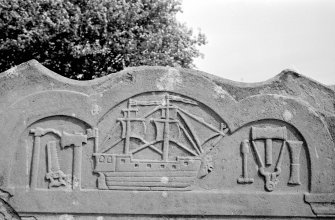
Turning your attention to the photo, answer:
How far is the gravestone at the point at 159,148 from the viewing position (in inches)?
151

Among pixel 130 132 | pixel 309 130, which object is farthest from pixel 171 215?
pixel 309 130

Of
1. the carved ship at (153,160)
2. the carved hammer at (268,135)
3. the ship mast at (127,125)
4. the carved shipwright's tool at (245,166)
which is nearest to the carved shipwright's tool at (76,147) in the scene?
the carved ship at (153,160)

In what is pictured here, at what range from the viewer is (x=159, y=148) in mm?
3939

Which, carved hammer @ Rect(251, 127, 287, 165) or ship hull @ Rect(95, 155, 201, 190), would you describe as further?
carved hammer @ Rect(251, 127, 287, 165)

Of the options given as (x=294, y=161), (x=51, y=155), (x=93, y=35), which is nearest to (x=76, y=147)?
(x=51, y=155)

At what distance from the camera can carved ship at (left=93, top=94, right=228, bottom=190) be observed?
388 cm

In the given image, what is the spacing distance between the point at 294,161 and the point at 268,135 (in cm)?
34

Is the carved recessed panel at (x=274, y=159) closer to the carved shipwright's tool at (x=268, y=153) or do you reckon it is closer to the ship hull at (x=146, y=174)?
the carved shipwright's tool at (x=268, y=153)

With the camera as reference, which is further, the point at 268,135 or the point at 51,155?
the point at 268,135

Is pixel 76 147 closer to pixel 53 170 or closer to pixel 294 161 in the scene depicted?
pixel 53 170

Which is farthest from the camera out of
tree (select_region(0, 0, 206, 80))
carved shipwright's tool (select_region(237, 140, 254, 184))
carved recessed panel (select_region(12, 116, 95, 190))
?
tree (select_region(0, 0, 206, 80))

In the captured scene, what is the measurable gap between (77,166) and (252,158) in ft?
5.17

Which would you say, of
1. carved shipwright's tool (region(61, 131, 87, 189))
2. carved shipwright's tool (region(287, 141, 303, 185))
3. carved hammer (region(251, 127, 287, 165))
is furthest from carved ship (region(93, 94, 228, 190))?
carved shipwright's tool (region(287, 141, 303, 185))

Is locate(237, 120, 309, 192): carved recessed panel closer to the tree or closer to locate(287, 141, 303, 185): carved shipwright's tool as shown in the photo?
locate(287, 141, 303, 185): carved shipwright's tool
